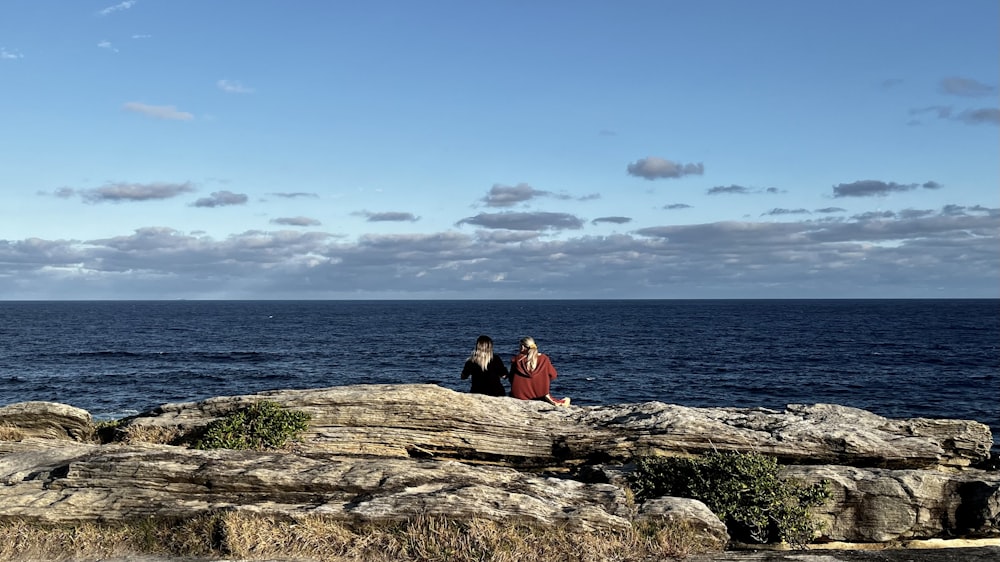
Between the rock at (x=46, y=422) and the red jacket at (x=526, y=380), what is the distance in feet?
38.3

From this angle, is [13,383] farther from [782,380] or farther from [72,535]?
[782,380]

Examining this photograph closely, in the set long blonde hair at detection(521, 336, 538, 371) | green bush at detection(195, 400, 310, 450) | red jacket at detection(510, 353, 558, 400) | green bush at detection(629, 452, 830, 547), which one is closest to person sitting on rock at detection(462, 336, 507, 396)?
red jacket at detection(510, 353, 558, 400)

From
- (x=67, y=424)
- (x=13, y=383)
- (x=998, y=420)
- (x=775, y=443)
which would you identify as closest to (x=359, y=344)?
(x=13, y=383)

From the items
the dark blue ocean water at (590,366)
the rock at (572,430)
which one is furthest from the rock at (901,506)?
the dark blue ocean water at (590,366)

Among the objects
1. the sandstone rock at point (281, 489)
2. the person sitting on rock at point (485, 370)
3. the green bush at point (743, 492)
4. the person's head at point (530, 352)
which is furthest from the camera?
the person sitting on rock at point (485, 370)

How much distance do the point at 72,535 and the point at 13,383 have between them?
6411 centimetres

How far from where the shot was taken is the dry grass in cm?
1074

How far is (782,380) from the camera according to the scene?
6588cm

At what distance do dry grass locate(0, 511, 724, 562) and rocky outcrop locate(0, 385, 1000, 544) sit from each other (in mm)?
254

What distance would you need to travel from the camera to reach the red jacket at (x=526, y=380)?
18.9m

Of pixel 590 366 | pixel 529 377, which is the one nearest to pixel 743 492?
pixel 529 377

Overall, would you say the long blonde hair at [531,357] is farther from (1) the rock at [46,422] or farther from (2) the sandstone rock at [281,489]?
(1) the rock at [46,422]

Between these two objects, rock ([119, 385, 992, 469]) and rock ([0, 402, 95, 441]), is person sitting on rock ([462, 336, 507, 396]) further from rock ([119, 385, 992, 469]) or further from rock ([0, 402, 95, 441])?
rock ([0, 402, 95, 441])

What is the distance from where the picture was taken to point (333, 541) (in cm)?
1096
